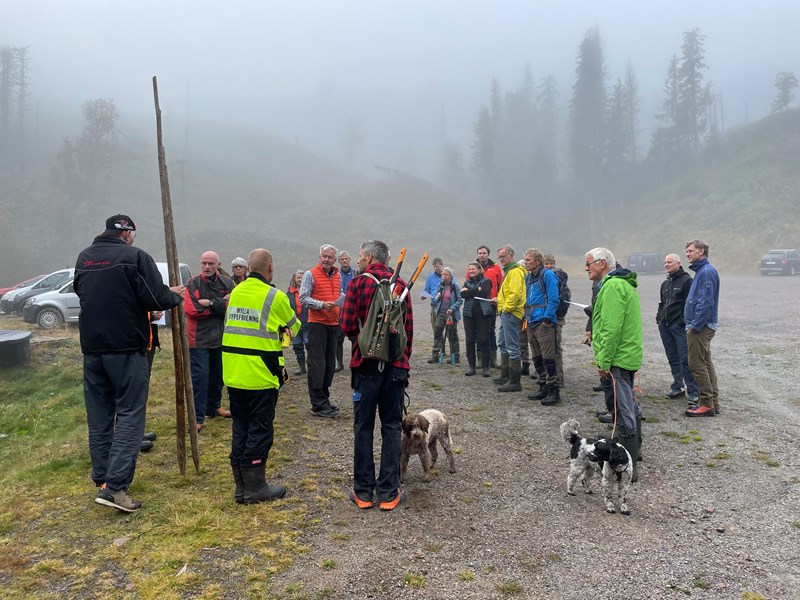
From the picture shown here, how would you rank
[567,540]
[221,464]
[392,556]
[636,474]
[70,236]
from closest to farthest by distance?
[392,556] → [567,540] → [636,474] → [221,464] → [70,236]

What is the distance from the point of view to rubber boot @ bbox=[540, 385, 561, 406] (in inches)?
301

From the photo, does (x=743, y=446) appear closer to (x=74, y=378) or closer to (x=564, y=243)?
(x=74, y=378)

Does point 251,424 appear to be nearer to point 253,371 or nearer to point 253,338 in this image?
point 253,371

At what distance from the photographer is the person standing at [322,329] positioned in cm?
711

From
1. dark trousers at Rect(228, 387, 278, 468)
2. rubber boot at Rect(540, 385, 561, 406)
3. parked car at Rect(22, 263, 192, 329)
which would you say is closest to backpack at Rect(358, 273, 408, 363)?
dark trousers at Rect(228, 387, 278, 468)

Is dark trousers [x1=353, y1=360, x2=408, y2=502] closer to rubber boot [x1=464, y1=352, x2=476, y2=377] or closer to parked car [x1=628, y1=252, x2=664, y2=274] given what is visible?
rubber boot [x1=464, y1=352, x2=476, y2=377]

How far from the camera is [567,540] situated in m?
3.89

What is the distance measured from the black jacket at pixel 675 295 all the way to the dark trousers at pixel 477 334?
300 centimetres

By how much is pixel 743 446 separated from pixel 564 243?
56.3m

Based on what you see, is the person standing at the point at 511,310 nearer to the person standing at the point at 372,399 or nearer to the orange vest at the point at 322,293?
the orange vest at the point at 322,293

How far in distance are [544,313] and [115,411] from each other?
5.53 metres

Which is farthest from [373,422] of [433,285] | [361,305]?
[433,285]

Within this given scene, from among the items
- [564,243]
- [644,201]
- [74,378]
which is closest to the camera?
[74,378]

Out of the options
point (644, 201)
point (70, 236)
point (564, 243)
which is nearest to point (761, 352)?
point (564, 243)
